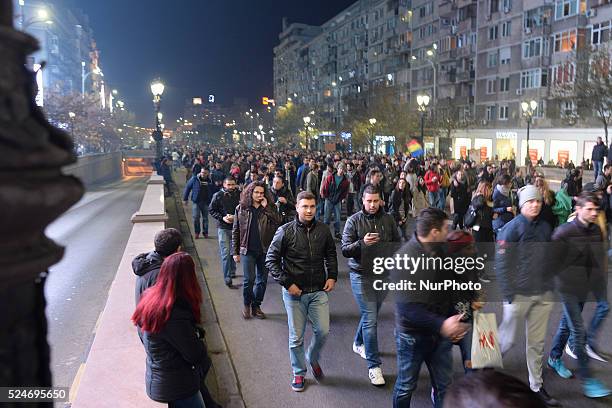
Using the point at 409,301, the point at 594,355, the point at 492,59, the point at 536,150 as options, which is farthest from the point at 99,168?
the point at 409,301

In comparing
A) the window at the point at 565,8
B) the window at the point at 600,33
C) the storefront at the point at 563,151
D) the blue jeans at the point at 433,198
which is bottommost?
the blue jeans at the point at 433,198

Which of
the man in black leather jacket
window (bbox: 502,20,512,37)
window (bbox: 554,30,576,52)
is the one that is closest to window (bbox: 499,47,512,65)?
window (bbox: 502,20,512,37)

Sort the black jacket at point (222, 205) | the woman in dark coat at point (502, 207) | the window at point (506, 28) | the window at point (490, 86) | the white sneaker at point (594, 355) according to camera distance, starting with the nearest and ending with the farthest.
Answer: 1. the white sneaker at point (594, 355)
2. the woman in dark coat at point (502, 207)
3. the black jacket at point (222, 205)
4. the window at point (506, 28)
5. the window at point (490, 86)

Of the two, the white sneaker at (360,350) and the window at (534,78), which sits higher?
the window at (534,78)

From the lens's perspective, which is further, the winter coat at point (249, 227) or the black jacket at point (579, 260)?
the winter coat at point (249, 227)

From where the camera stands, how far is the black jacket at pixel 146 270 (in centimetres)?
431

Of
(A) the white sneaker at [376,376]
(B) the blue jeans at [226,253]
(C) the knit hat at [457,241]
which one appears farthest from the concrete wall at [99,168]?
(C) the knit hat at [457,241]

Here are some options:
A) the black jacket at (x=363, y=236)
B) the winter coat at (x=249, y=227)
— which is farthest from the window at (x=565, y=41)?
the black jacket at (x=363, y=236)

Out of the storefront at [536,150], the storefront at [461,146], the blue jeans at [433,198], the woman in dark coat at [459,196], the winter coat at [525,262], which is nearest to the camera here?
the winter coat at [525,262]

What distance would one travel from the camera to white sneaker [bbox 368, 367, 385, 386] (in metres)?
5.82

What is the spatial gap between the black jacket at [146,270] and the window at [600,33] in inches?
1650

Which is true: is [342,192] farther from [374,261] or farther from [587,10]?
[587,10]

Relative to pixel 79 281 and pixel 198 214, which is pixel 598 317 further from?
pixel 198 214

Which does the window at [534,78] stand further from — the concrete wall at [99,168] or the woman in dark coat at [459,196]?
the woman in dark coat at [459,196]
